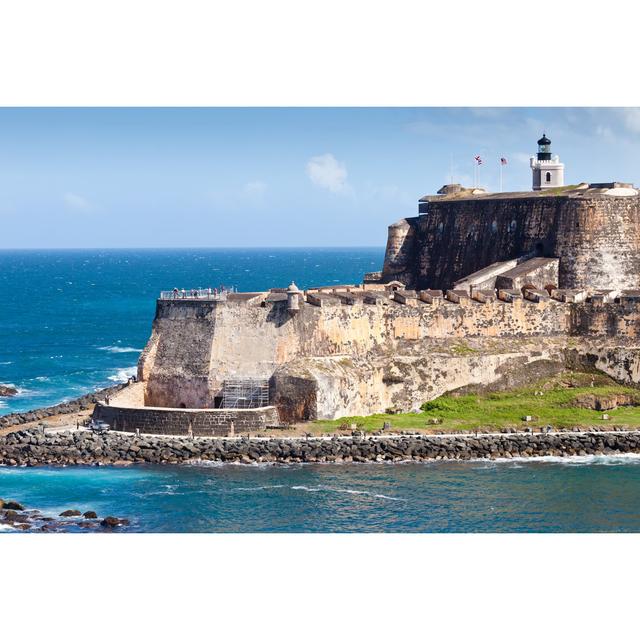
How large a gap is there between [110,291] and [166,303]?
299 ft

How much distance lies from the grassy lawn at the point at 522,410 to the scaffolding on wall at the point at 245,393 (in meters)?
2.15

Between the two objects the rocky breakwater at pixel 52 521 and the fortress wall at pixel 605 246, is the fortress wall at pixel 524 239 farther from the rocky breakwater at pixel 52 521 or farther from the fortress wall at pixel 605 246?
the rocky breakwater at pixel 52 521

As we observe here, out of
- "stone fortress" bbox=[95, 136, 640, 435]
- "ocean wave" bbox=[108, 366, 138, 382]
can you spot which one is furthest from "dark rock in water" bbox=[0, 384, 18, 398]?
"stone fortress" bbox=[95, 136, 640, 435]

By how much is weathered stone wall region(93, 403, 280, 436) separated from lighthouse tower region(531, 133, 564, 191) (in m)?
24.3

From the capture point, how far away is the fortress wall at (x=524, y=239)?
63.0m

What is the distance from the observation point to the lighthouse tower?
234 feet

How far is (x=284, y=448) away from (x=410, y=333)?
9.13 meters

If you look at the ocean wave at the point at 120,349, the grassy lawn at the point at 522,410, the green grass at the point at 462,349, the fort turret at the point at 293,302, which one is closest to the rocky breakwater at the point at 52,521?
the grassy lawn at the point at 522,410

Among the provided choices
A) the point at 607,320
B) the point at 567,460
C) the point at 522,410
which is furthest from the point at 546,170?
the point at 567,460

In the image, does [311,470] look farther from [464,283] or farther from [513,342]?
[464,283]

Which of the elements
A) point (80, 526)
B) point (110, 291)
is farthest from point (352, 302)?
point (110, 291)

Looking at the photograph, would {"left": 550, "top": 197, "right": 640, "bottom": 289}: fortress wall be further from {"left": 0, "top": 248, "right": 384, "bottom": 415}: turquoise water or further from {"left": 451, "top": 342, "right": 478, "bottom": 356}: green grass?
{"left": 0, "top": 248, "right": 384, "bottom": 415}: turquoise water

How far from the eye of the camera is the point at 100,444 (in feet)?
166

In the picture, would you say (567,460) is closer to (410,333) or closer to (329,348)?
(410,333)
